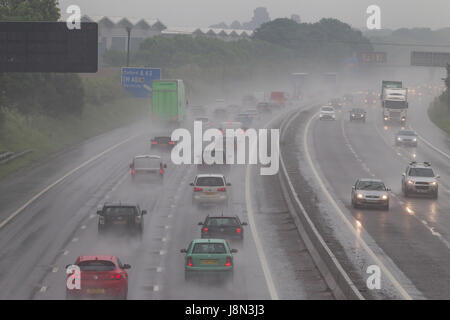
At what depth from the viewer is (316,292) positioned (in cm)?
2805

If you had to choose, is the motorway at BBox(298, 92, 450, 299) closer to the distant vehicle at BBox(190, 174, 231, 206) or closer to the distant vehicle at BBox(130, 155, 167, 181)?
the distant vehicle at BBox(190, 174, 231, 206)

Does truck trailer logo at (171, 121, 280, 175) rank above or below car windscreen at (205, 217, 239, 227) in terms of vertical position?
above

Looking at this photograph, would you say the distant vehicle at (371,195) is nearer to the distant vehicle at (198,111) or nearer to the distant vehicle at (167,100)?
the distant vehicle at (167,100)

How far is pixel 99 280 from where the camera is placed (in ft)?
79.3

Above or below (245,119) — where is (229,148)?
below

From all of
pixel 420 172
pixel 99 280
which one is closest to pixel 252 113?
pixel 420 172

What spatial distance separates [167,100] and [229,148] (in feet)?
33.1

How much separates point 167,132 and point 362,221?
46.6 m

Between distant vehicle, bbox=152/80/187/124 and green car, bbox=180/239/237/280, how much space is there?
175ft

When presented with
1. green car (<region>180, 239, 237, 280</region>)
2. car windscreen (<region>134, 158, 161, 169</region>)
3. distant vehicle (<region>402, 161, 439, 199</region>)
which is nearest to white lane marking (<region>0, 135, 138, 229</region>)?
car windscreen (<region>134, 158, 161, 169</region>)

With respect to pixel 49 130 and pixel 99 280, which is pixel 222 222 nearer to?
pixel 99 280

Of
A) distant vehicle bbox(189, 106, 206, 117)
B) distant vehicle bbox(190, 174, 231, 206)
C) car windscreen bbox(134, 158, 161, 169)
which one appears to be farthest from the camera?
distant vehicle bbox(189, 106, 206, 117)

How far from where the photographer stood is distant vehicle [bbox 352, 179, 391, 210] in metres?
47.1
